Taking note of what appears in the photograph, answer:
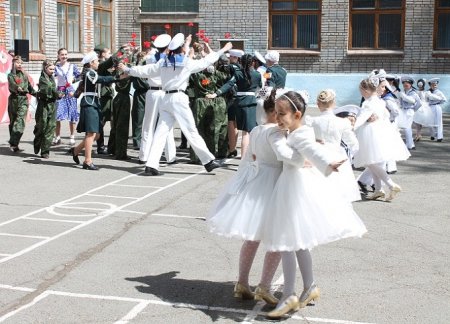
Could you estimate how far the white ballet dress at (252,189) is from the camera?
5067 mm

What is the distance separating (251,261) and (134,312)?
3.05 ft

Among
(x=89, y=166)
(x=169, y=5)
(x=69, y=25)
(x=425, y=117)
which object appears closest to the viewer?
(x=89, y=166)

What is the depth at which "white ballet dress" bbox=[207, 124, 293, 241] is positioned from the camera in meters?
5.07

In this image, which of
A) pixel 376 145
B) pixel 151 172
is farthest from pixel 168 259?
pixel 151 172

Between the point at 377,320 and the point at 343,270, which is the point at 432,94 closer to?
the point at 343,270

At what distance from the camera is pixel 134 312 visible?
17.0 feet

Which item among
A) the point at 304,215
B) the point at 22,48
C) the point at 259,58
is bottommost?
the point at 304,215

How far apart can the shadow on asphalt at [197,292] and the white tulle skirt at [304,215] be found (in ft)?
2.10

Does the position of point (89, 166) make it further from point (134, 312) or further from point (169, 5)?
point (169, 5)

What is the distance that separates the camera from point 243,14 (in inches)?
975

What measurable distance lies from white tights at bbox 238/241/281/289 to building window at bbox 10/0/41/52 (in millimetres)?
15738

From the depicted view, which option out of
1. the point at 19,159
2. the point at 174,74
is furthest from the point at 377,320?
the point at 19,159

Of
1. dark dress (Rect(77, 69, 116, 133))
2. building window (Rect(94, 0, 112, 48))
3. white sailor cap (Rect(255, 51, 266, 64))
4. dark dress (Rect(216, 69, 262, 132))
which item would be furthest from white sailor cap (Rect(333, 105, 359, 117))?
building window (Rect(94, 0, 112, 48))

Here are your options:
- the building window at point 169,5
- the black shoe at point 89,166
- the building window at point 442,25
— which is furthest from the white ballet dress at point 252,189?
the building window at point 169,5
